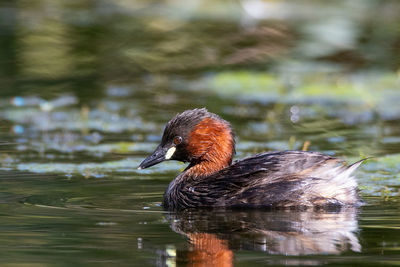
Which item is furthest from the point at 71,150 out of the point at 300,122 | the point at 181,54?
the point at 181,54

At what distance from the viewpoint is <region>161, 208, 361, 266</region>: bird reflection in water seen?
6.19 metres

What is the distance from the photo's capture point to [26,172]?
979 centimetres

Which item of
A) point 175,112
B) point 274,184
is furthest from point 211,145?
point 175,112

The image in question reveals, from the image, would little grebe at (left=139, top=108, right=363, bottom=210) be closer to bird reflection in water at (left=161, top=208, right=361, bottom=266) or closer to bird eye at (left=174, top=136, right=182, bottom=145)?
bird reflection in water at (left=161, top=208, right=361, bottom=266)

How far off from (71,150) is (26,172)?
55.1 inches

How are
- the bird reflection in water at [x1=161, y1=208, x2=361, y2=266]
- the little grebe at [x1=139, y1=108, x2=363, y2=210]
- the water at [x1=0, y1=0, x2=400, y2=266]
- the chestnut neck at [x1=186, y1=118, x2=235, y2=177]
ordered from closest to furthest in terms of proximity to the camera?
the bird reflection in water at [x1=161, y1=208, x2=361, y2=266] < the water at [x1=0, y1=0, x2=400, y2=266] < the little grebe at [x1=139, y1=108, x2=363, y2=210] < the chestnut neck at [x1=186, y1=118, x2=235, y2=177]

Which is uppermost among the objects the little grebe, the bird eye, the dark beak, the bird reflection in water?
the bird eye

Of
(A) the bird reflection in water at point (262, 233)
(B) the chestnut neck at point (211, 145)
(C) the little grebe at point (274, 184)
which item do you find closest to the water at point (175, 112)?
(A) the bird reflection in water at point (262, 233)

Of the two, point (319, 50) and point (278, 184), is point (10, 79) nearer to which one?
point (319, 50)

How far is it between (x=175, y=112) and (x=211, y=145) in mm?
4785

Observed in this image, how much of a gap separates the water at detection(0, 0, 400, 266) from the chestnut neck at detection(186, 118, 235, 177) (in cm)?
56

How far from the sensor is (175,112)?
13.4 meters

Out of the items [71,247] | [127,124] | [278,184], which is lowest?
[71,247]

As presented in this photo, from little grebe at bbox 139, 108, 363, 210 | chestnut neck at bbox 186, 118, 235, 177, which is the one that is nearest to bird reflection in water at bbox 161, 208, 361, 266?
little grebe at bbox 139, 108, 363, 210
